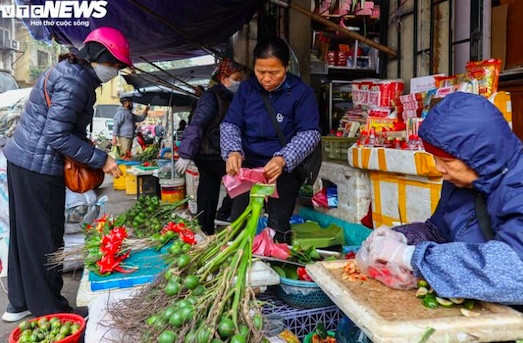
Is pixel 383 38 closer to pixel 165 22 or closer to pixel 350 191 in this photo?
pixel 350 191

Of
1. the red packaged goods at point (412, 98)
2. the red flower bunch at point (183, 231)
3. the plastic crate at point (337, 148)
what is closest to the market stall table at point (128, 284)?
the red flower bunch at point (183, 231)

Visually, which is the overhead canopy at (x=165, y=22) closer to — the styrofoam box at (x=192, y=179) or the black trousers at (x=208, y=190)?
the styrofoam box at (x=192, y=179)

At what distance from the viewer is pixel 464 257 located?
1270 mm

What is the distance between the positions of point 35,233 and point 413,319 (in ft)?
8.30

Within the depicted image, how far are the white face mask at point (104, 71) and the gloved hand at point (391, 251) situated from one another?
6.98 ft

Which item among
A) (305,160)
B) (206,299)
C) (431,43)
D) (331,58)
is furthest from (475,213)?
(331,58)

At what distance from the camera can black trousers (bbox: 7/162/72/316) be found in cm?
288

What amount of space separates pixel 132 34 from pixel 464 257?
6258 millimetres

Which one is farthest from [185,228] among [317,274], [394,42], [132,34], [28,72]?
[28,72]

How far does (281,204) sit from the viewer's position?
3033 mm

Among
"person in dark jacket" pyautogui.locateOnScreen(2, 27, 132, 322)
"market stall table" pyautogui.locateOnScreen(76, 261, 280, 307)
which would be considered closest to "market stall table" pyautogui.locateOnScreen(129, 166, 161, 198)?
"person in dark jacket" pyautogui.locateOnScreen(2, 27, 132, 322)

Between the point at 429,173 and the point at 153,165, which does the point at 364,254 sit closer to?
the point at 429,173

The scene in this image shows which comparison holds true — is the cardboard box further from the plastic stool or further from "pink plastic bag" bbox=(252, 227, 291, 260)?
the plastic stool

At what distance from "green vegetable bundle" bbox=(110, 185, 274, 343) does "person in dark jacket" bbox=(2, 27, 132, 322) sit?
1.41m
